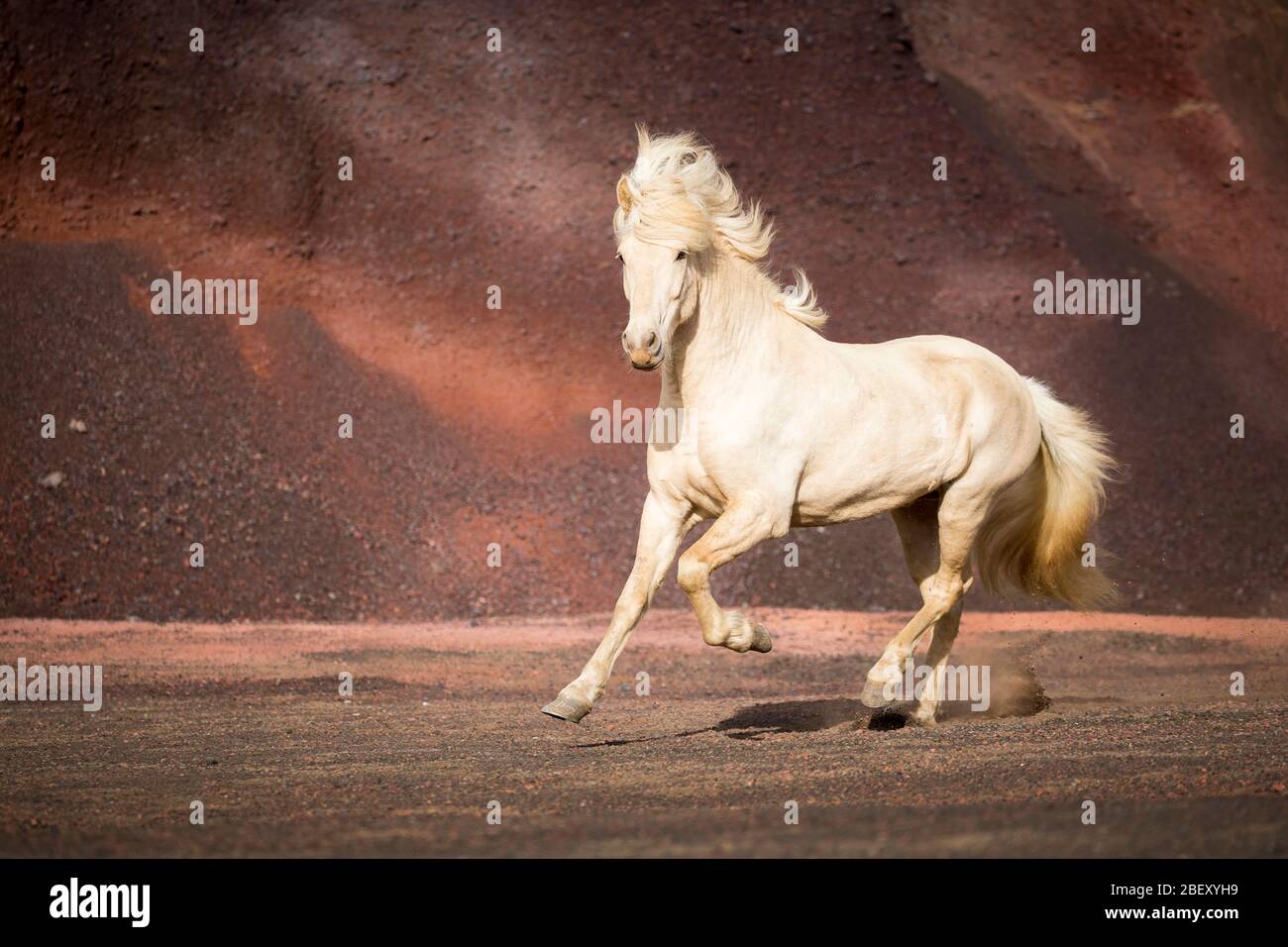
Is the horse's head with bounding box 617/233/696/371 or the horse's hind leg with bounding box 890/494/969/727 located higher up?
the horse's head with bounding box 617/233/696/371

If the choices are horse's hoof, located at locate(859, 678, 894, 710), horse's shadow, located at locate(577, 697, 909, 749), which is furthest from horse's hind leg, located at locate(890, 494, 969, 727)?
horse's hoof, located at locate(859, 678, 894, 710)

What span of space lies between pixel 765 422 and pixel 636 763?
1.84 meters

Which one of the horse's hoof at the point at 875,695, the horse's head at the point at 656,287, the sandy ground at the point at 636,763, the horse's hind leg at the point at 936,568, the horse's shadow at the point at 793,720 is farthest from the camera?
the horse's shadow at the point at 793,720

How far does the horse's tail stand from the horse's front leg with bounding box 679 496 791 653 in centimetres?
225

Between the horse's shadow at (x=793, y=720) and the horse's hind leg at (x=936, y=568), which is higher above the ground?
the horse's hind leg at (x=936, y=568)

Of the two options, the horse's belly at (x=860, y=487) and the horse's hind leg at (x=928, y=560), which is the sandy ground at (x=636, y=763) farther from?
the horse's belly at (x=860, y=487)

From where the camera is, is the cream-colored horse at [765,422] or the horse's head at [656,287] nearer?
the horse's head at [656,287]

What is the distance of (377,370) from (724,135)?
7.92 m

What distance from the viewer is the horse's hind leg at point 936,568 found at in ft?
25.3

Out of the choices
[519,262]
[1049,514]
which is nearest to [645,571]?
[1049,514]

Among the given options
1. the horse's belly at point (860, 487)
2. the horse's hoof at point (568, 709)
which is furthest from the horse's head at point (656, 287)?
the horse's hoof at point (568, 709)

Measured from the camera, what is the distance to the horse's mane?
7.02 metres

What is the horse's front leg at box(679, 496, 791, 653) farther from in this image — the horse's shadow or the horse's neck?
the horse's shadow

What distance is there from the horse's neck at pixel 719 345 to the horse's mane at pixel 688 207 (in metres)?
0.21
